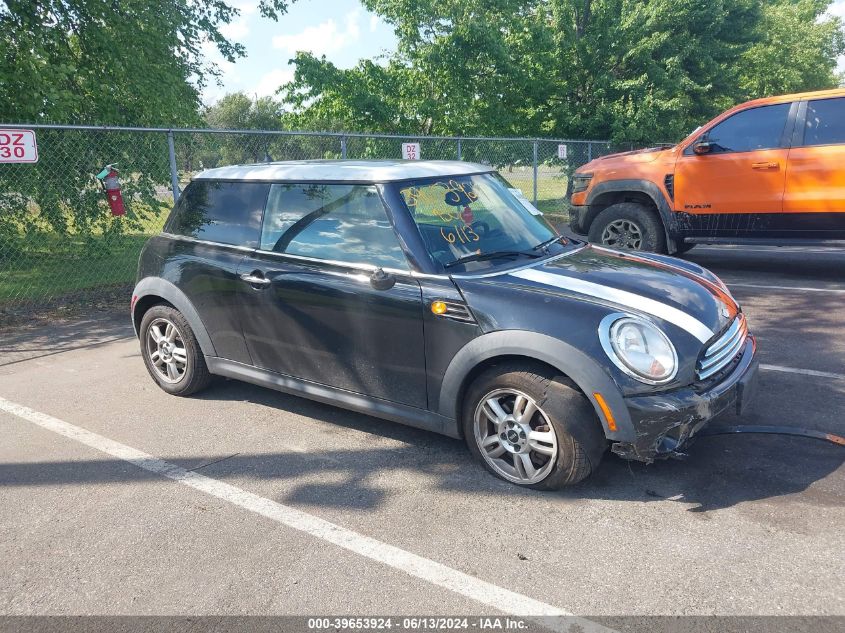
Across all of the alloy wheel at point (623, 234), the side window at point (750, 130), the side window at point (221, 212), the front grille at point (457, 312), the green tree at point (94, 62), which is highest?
the green tree at point (94, 62)

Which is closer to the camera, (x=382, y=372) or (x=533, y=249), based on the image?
(x=382, y=372)

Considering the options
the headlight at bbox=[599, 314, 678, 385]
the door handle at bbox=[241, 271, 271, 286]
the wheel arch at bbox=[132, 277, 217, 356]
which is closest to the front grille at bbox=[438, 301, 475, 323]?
the headlight at bbox=[599, 314, 678, 385]

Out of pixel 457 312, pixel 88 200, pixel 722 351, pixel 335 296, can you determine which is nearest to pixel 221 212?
pixel 335 296

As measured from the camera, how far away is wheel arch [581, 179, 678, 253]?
8414mm

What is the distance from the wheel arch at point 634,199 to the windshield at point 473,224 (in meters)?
4.67

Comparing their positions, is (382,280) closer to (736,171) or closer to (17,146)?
(17,146)

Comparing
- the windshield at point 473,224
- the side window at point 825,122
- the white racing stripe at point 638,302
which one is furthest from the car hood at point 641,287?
the side window at point 825,122

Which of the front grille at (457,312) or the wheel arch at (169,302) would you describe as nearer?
the front grille at (457,312)

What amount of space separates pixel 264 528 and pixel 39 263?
8337mm

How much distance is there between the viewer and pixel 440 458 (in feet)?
12.3

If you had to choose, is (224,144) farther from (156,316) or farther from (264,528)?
(264,528)

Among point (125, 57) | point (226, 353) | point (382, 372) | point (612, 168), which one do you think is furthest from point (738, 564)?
point (125, 57)

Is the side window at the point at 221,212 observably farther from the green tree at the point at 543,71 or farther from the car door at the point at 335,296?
the green tree at the point at 543,71

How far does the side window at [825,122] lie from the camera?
7227 mm
